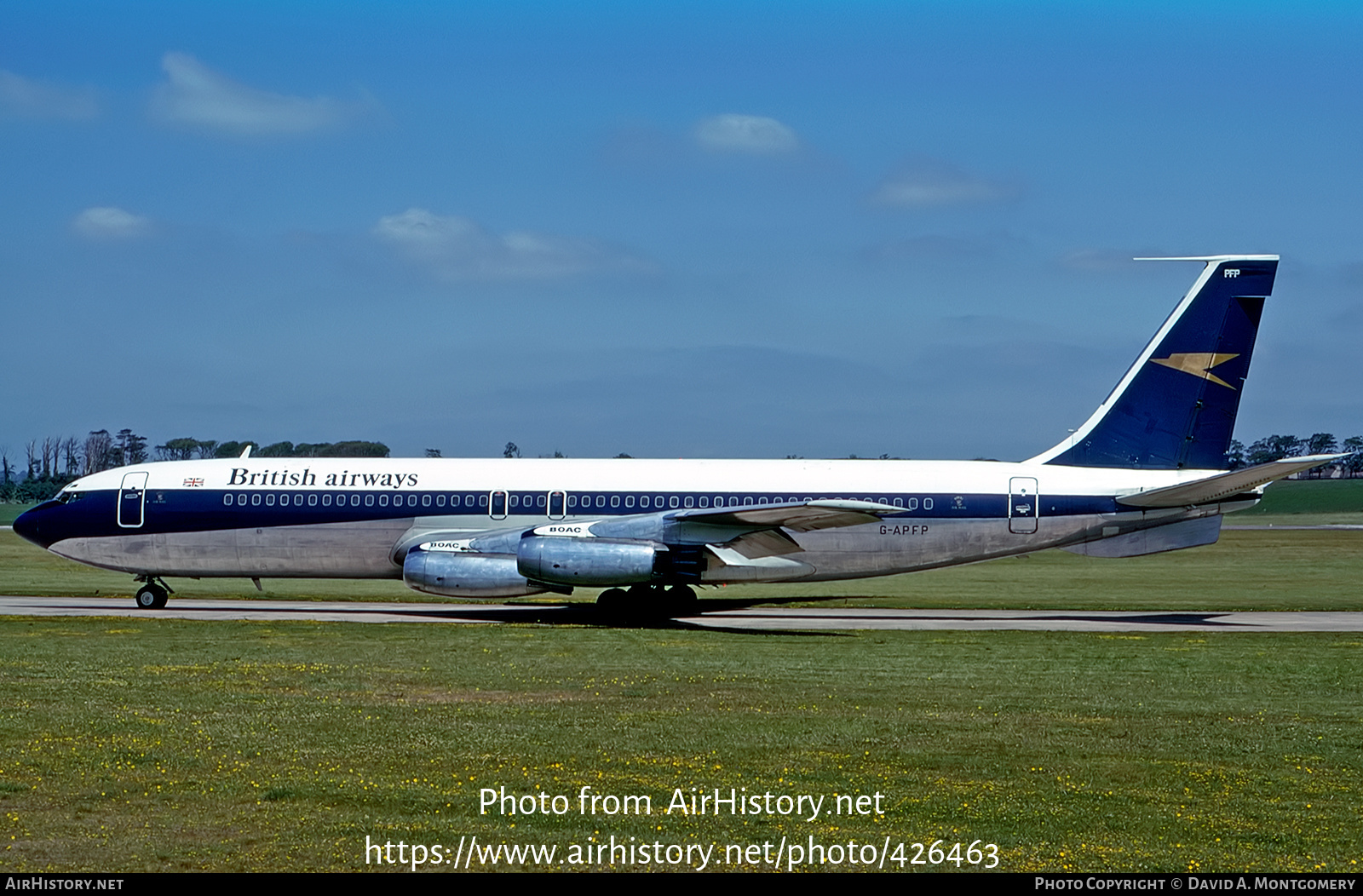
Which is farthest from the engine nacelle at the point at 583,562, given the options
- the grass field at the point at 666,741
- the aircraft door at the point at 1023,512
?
the aircraft door at the point at 1023,512

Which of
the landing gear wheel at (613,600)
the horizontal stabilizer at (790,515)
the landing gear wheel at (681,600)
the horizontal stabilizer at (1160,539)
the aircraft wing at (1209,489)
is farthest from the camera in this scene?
the landing gear wheel at (681,600)

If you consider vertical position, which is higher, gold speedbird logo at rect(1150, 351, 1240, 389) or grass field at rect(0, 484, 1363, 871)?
gold speedbird logo at rect(1150, 351, 1240, 389)

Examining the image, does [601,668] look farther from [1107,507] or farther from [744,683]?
[1107,507]

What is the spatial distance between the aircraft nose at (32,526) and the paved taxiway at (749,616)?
1.67 metres

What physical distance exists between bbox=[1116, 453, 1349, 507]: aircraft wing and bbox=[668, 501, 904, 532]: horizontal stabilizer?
5989 millimetres

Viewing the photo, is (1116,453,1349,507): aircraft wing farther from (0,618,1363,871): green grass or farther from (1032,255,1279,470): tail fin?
(0,618,1363,871): green grass

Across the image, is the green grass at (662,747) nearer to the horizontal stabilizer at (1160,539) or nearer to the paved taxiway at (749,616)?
the paved taxiway at (749,616)

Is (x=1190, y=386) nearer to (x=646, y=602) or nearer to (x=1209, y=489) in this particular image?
(x=1209, y=489)

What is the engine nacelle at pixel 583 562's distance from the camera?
2928 centimetres

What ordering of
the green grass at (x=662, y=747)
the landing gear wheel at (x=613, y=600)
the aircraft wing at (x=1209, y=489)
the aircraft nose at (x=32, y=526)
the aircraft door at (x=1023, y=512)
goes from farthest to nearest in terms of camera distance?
the aircraft nose at (x=32, y=526)
the landing gear wheel at (x=613, y=600)
the aircraft door at (x=1023, y=512)
the aircraft wing at (x=1209, y=489)
the green grass at (x=662, y=747)

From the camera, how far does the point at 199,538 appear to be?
32.9 metres

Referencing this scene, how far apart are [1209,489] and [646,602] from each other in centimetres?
1364

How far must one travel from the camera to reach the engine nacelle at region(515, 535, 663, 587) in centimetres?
2928

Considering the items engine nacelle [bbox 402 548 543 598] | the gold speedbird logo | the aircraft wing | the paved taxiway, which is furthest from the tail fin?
engine nacelle [bbox 402 548 543 598]
